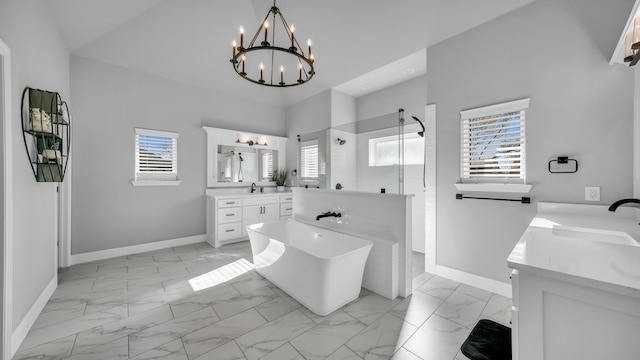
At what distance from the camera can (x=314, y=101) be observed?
5004 millimetres

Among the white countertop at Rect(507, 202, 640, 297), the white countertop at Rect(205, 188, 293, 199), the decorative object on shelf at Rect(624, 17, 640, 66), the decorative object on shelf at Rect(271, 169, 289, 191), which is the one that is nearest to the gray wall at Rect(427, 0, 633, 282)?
the white countertop at Rect(507, 202, 640, 297)

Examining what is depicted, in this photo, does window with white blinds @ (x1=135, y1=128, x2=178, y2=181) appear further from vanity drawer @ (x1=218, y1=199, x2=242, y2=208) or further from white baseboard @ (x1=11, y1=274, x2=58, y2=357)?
white baseboard @ (x1=11, y1=274, x2=58, y2=357)

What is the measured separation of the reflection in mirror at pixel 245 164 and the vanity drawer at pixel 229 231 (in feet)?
3.19

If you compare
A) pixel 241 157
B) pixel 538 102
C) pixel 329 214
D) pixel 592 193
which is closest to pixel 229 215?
pixel 241 157

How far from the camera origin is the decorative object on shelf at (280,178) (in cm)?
550

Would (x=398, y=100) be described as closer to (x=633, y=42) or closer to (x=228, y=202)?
(x=633, y=42)

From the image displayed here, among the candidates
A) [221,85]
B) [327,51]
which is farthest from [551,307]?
[221,85]

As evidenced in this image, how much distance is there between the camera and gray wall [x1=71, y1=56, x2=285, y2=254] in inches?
137

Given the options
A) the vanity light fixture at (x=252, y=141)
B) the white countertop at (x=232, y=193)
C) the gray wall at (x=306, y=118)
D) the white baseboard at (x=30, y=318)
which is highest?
the gray wall at (x=306, y=118)

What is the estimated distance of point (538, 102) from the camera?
7.68 ft

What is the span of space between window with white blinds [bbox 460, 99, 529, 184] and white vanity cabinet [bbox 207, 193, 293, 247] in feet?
11.2

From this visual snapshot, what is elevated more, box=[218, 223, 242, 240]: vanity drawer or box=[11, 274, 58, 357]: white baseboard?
box=[218, 223, 242, 240]: vanity drawer

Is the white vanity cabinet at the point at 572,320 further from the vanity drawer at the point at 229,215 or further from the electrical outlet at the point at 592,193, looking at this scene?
the vanity drawer at the point at 229,215

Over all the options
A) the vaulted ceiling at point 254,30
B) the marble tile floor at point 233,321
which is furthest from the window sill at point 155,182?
the vaulted ceiling at point 254,30
